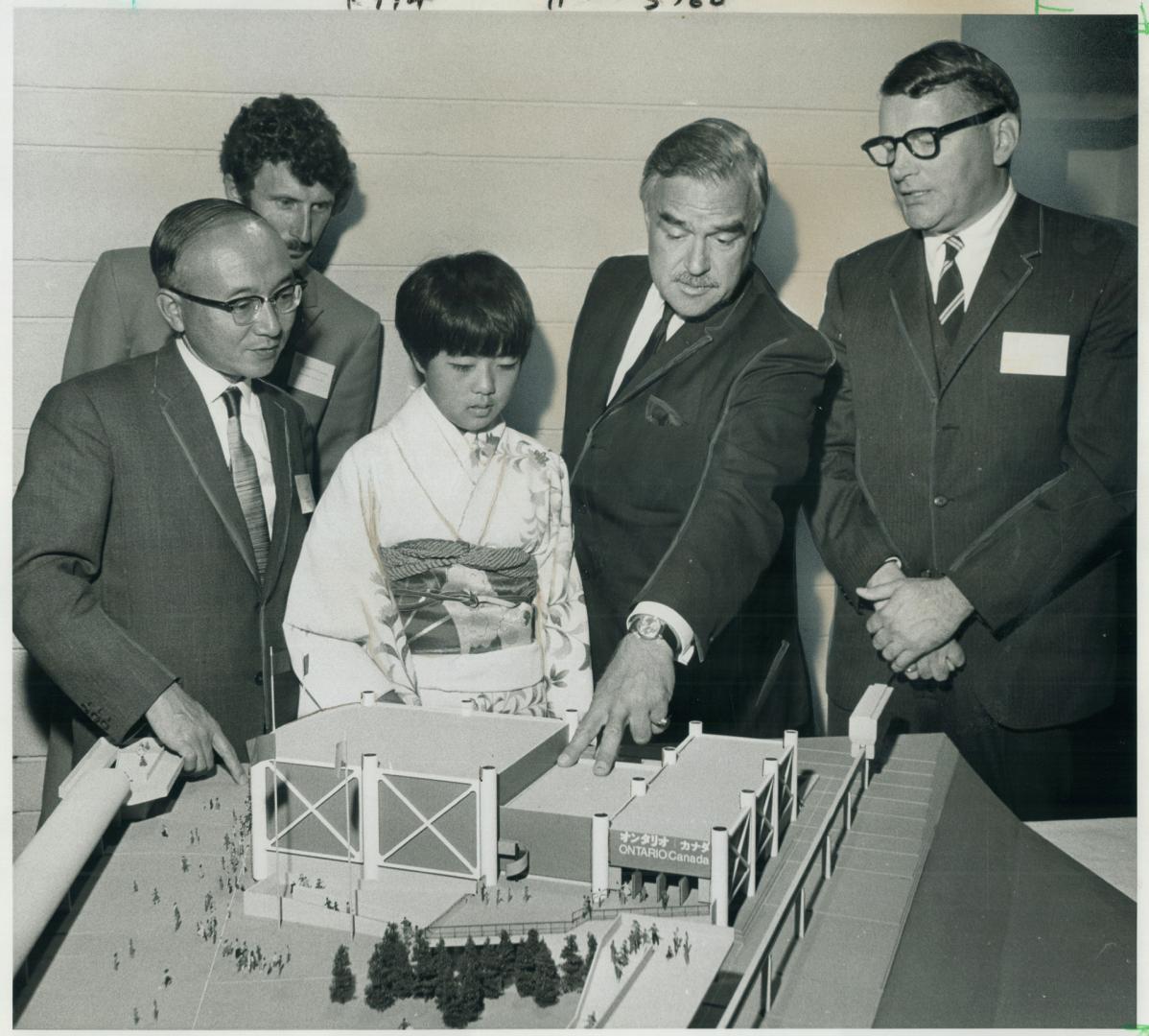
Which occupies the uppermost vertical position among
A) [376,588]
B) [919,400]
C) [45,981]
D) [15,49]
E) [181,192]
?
[15,49]

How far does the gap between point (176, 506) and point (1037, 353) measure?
2.08 m

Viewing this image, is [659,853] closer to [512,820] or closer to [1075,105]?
[512,820]

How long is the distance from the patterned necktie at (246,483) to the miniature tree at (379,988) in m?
1.13

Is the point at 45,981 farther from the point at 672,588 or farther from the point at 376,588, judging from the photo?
the point at 672,588

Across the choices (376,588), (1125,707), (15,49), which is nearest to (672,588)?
(376,588)

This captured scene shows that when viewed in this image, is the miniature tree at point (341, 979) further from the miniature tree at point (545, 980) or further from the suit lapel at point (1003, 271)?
the suit lapel at point (1003, 271)

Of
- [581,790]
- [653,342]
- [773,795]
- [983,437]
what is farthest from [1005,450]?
[581,790]

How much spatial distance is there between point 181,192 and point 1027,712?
2.45 metres

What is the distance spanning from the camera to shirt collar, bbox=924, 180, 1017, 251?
2.79 meters

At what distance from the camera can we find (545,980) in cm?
189

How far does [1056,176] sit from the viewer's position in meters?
2.79

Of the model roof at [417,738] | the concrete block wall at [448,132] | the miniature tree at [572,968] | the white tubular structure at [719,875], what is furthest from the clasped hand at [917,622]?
the miniature tree at [572,968]

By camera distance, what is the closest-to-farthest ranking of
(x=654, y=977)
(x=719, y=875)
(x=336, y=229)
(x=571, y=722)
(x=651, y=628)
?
(x=654, y=977) < (x=719, y=875) < (x=571, y=722) < (x=651, y=628) < (x=336, y=229)

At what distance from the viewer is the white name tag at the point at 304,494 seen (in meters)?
2.79
